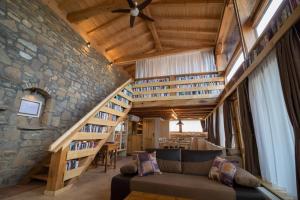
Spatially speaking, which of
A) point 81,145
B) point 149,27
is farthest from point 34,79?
point 149,27

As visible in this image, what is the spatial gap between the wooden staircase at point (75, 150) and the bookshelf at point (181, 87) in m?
1.34

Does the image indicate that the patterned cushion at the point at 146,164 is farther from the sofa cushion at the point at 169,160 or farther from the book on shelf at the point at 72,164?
the book on shelf at the point at 72,164

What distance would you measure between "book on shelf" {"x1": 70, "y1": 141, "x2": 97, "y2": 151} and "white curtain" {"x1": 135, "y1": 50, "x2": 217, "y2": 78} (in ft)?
11.6

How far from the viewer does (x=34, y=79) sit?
3.39 m

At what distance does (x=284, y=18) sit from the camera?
1777mm

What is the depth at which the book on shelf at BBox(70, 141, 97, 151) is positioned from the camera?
9.38 ft

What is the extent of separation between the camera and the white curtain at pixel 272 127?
6.23 ft

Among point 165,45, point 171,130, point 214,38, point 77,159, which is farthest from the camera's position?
point 171,130

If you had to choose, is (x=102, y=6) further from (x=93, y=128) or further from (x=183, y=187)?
(x=183, y=187)

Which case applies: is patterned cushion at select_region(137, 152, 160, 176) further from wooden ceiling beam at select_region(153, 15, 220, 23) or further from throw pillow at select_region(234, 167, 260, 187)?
wooden ceiling beam at select_region(153, 15, 220, 23)

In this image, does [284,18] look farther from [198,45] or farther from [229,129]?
[198,45]

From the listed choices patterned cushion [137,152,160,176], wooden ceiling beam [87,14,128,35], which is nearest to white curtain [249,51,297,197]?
patterned cushion [137,152,160,176]

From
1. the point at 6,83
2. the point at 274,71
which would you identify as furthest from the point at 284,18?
the point at 6,83

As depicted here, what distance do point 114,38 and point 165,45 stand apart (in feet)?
8.30
